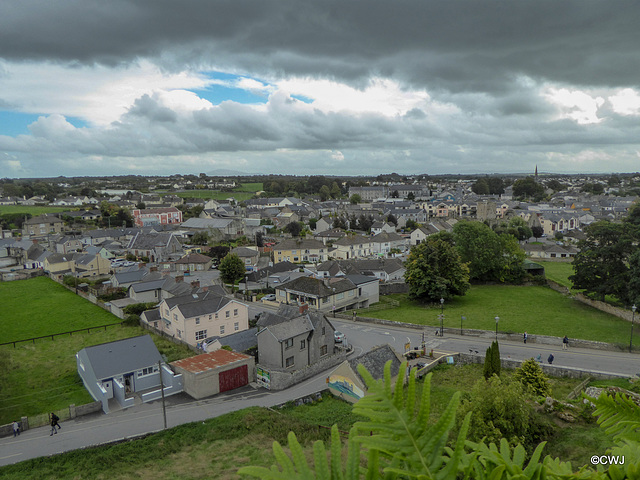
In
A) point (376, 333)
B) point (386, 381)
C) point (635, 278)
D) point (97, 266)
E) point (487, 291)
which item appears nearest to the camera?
point (386, 381)

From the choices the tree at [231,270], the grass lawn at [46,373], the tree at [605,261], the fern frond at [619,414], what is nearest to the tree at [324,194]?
the tree at [231,270]

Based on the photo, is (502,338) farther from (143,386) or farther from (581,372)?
(143,386)

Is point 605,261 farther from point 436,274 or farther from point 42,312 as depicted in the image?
point 42,312

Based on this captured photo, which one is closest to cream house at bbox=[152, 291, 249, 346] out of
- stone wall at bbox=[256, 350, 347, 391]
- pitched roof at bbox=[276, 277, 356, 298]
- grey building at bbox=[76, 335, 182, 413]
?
grey building at bbox=[76, 335, 182, 413]

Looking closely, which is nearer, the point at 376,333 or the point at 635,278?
the point at 635,278

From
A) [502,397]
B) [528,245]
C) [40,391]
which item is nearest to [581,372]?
[502,397]

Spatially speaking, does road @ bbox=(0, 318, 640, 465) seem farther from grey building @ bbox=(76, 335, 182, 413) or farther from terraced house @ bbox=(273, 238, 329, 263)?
terraced house @ bbox=(273, 238, 329, 263)

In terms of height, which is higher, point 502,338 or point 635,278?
point 635,278

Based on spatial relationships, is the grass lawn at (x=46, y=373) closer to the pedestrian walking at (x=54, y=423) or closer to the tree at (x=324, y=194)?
the pedestrian walking at (x=54, y=423)
